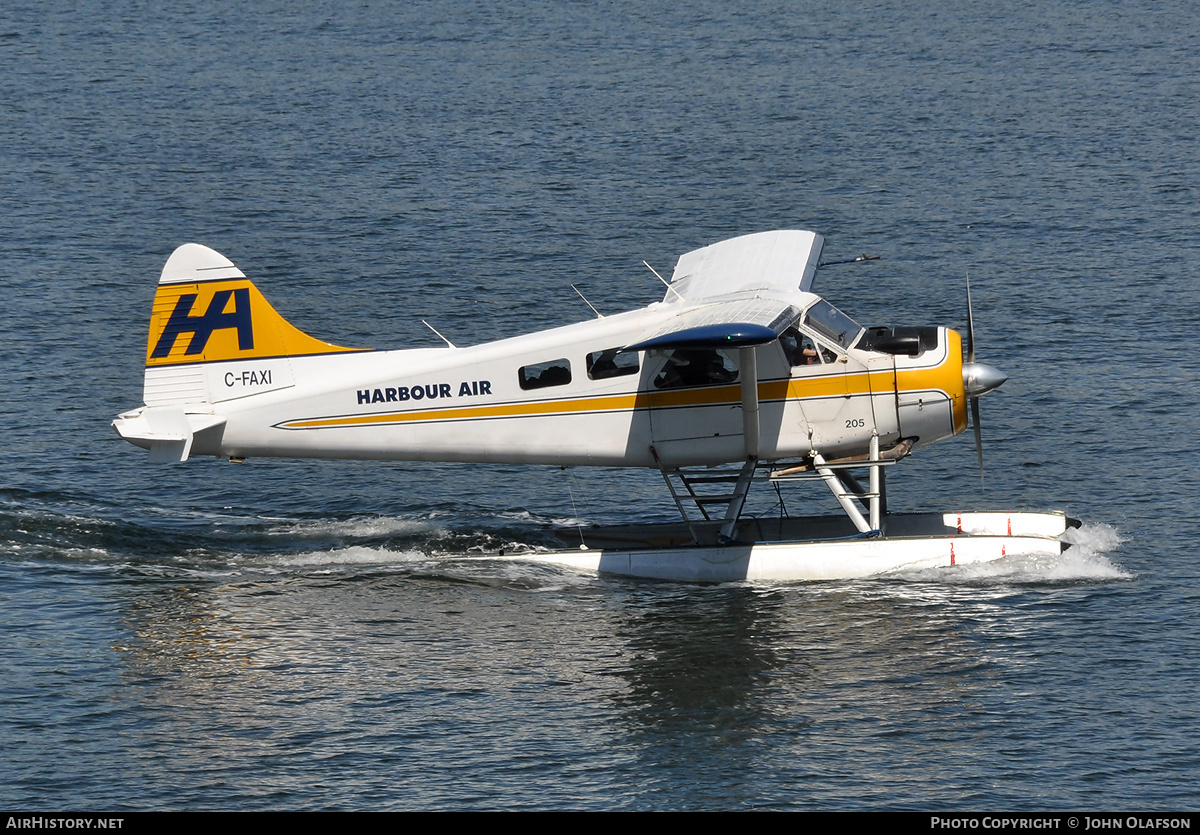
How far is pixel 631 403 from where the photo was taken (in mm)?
20531

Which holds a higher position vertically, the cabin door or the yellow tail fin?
the yellow tail fin

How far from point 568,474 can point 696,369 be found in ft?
20.6

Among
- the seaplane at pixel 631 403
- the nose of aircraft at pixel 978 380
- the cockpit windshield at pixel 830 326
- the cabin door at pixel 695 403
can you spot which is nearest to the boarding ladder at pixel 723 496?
the seaplane at pixel 631 403

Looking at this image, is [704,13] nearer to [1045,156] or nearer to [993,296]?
[1045,156]

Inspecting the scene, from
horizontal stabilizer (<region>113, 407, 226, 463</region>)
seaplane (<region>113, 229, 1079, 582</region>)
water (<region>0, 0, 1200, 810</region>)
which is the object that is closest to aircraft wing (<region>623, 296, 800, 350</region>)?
seaplane (<region>113, 229, 1079, 582</region>)

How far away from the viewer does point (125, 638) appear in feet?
62.0

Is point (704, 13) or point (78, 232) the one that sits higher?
point (704, 13)

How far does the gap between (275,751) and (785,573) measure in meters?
7.63

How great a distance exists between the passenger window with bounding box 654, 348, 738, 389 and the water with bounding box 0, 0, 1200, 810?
2837 mm

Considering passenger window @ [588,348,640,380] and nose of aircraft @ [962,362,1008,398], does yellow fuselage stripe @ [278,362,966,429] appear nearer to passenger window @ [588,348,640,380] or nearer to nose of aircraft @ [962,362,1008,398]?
nose of aircraft @ [962,362,1008,398]

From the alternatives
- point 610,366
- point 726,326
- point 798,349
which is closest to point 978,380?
point 798,349

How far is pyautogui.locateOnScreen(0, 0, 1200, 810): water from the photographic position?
15844 millimetres

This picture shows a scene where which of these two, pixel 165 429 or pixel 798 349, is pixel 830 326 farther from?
pixel 165 429
